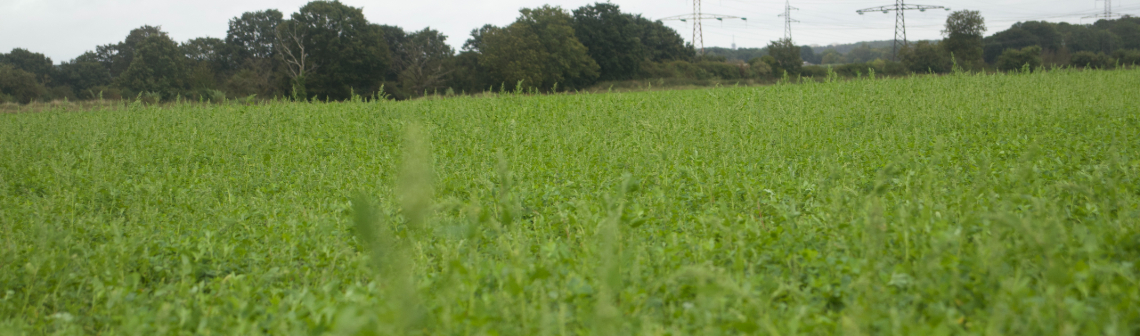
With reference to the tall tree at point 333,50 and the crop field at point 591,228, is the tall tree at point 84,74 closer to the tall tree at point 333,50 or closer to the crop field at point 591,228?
the tall tree at point 333,50

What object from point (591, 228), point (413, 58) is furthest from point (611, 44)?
point (591, 228)

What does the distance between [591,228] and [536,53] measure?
42159 millimetres

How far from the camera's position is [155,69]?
44.7 m

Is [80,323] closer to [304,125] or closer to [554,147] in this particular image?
[554,147]

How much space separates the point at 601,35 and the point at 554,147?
152ft

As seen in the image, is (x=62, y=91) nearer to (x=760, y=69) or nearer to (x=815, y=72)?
(x=760, y=69)

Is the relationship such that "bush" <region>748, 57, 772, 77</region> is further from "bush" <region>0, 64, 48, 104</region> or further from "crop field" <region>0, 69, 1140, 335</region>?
"bush" <region>0, 64, 48, 104</region>

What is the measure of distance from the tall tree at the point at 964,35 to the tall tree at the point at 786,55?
12966 millimetres

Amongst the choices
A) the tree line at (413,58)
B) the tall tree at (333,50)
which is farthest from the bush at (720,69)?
the tall tree at (333,50)

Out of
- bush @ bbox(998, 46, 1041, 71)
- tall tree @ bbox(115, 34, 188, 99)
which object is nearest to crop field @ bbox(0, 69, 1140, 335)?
bush @ bbox(998, 46, 1041, 71)

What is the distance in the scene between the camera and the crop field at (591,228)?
218cm

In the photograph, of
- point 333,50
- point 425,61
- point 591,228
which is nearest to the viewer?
point 591,228

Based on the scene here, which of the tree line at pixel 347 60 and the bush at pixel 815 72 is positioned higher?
the tree line at pixel 347 60

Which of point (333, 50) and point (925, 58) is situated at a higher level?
point (333, 50)
